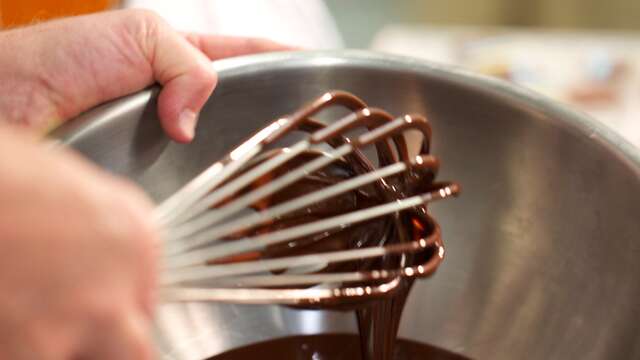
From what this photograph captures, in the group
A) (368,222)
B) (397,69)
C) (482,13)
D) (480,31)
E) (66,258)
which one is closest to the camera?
(66,258)

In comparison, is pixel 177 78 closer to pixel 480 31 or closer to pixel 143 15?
pixel 143 15

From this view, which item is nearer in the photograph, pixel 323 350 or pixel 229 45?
pixel 323 350

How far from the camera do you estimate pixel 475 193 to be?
0.84 meters

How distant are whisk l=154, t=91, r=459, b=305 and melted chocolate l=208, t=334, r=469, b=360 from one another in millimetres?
77

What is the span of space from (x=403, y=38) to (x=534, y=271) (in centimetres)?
79

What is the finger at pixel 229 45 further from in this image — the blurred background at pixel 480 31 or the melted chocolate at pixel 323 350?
the melted chocolate at pixel 323 350

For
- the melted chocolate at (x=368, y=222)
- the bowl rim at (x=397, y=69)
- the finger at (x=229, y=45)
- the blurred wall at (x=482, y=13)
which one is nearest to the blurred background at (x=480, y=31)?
the blurred wall at (x=482, y=13)

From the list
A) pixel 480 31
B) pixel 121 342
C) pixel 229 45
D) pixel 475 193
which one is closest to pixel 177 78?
pixel 229 45

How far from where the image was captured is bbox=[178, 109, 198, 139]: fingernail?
77cm

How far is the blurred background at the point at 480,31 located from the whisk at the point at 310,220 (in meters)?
0.31

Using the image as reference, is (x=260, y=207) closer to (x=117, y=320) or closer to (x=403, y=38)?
(x=117, y=320)

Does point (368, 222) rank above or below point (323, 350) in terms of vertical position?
above

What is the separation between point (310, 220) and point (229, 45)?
0.82 ft

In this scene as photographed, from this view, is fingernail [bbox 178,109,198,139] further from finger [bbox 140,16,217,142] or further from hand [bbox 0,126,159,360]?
hand [bbox 0,126,159,360]
